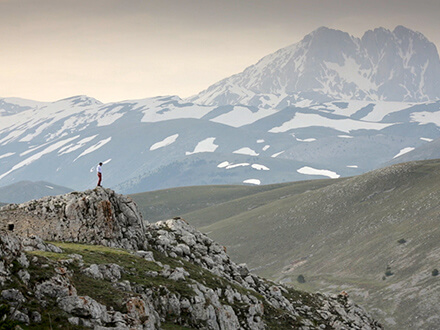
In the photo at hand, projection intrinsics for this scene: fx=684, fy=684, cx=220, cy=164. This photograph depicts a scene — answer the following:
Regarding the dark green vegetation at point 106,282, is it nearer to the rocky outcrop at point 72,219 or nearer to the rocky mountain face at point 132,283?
the rocky mountain face at point 132,283

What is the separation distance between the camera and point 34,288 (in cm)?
3209

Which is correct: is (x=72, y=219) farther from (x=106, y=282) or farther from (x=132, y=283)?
(x=106, y=282)

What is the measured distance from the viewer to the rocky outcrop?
167 feet

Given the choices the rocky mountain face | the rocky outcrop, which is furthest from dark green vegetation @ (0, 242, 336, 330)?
the rocky outcrop

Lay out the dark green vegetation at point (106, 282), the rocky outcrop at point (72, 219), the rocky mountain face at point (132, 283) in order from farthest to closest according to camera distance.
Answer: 1. the rocky outcrop at point (72, 219)
2. the rocky mountain face at point (132, 283)
3. the dark green vegetation at point (106, 282)

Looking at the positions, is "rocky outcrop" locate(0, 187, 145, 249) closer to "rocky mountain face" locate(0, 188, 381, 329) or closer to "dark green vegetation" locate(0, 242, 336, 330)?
"rocky mountain face" locate(0, 188, 381, 329)

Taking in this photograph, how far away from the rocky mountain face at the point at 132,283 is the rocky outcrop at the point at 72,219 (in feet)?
0.26

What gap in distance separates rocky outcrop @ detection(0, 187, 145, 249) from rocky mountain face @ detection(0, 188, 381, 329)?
0.26 ft

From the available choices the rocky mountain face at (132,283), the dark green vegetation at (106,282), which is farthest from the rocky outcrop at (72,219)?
the dark green vegetation at (106,282)

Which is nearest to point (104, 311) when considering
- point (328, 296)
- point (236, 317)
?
point (236, 317)

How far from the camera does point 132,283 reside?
41.1 meters

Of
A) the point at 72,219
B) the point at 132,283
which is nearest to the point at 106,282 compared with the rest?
the point at 132,283

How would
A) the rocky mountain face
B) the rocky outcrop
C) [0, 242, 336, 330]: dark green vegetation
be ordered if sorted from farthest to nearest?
the rocky outcrop < the rocky mountain face < [0, 242, 336, 330]: dark green vegetation

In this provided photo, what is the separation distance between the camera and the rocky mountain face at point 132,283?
31703 millimetres
